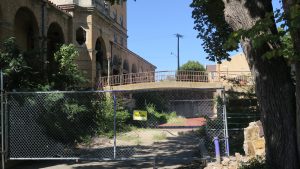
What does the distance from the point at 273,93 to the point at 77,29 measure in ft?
102

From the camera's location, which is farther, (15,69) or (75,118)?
(75,118)

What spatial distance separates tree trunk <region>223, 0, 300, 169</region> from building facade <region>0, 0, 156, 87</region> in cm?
1281

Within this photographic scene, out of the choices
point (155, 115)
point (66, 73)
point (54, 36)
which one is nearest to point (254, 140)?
point (66, 73)

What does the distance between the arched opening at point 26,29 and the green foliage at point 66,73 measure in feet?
19.1

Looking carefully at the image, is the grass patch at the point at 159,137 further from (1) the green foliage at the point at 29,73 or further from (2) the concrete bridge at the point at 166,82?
(2) the concrete bridge at the point at 166,82

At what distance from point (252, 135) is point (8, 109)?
6.40 meters

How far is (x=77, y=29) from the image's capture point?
121ft

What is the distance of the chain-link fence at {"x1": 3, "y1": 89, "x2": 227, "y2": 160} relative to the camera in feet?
40.5

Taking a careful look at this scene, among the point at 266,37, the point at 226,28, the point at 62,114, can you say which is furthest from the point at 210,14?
the point at 266,37

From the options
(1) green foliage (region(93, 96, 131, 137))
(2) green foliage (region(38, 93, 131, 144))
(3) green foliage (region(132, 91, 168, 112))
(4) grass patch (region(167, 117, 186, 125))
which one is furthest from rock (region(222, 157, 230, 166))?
(3) green foliage (region(132, 91, 168, 112))

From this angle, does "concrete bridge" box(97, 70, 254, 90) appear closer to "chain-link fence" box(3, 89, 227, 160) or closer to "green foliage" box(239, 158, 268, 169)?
"chain-link fence" box(3, 89, 227, 160)

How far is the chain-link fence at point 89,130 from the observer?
1234 cm

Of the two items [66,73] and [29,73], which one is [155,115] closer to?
[66,73]

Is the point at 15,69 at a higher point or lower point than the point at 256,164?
higher
